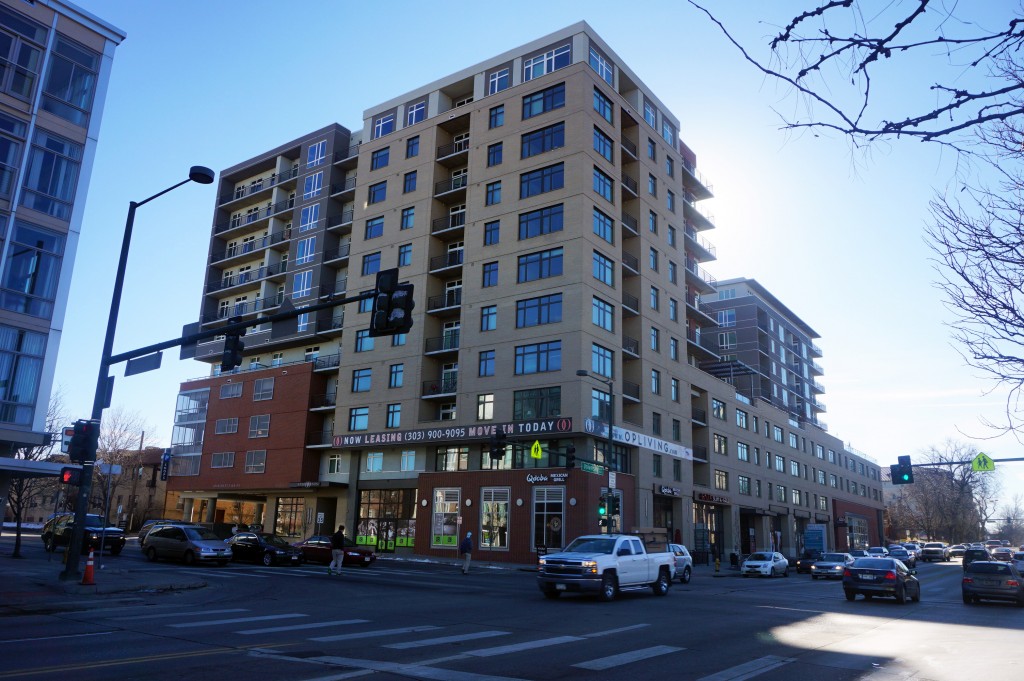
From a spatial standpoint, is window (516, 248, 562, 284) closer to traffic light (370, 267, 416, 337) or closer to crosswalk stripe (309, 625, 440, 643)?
traffic light (370, 267, 416, 337)

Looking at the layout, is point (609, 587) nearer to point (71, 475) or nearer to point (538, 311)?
point (71, 475)

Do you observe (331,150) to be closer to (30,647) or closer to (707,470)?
(707,470)

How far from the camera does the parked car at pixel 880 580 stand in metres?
21.8

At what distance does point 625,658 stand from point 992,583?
1877 cm

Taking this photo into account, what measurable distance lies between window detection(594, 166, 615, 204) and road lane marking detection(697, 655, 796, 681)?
3856 centimetres

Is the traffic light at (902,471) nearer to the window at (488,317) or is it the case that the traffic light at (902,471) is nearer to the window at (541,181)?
the window at (488,317)

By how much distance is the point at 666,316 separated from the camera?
53594 mm

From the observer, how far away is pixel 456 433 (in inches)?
1818

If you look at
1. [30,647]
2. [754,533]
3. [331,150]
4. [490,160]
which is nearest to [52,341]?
[30,647]

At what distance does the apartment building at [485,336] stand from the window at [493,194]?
0.16 meters

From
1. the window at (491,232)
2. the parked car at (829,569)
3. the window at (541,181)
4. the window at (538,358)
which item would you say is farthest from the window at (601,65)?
the parked car at (829,569)

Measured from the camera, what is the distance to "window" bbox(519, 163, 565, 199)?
4647 cm

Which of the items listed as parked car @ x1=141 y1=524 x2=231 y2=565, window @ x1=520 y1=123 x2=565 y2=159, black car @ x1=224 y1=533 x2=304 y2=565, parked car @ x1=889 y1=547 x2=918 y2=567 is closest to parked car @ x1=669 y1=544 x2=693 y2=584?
black car @ x1=224 y1=533 x2=304 y2=565

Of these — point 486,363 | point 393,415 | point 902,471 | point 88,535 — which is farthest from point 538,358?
point 88,535
